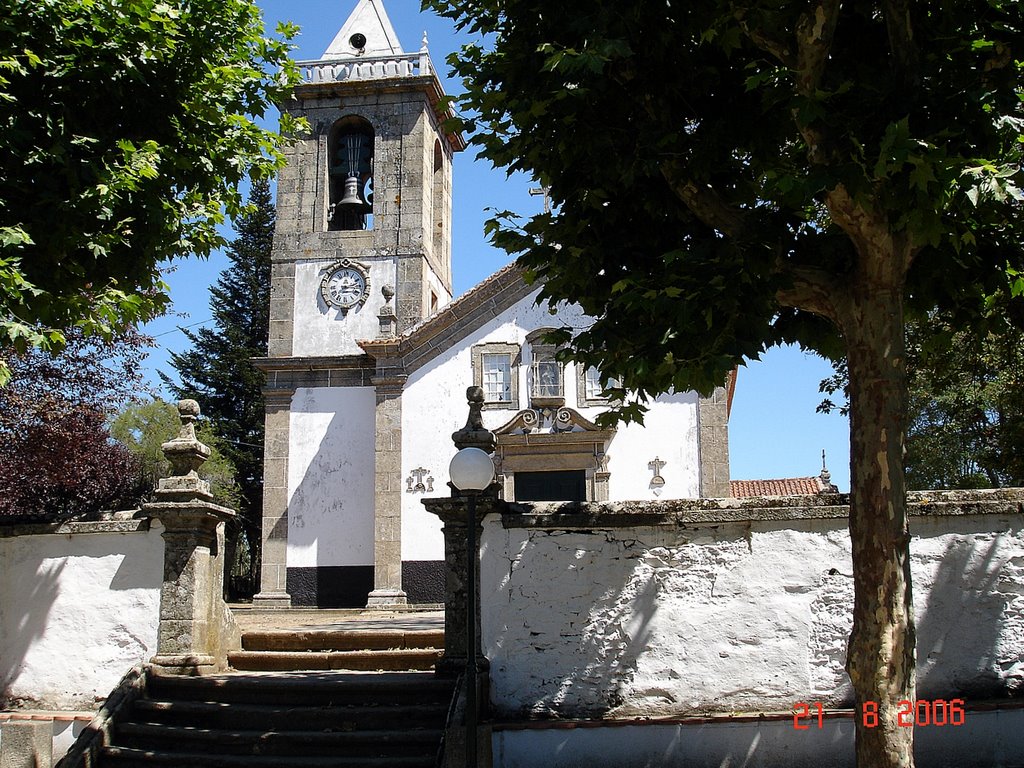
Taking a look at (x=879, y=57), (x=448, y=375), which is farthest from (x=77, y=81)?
(x=448, y=375)

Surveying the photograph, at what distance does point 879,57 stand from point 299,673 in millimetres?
7014

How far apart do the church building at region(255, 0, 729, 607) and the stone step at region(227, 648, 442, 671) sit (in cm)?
763

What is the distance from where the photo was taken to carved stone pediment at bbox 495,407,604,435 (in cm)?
1789

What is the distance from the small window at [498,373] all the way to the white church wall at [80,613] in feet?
33.6

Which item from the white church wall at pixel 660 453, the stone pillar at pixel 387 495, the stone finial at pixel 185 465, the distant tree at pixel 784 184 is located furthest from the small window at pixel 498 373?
the distant tree at pixel 784 184

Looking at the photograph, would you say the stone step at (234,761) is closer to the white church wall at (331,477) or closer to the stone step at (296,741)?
the stone step at (296,741)

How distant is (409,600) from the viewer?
17.9m

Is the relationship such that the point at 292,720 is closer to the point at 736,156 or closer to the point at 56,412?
the point at 736,156

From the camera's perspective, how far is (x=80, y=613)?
340 inches

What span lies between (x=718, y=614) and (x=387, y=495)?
37.0ft

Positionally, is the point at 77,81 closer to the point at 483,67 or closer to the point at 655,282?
the point at 483,67

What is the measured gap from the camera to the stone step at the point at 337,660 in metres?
8.95

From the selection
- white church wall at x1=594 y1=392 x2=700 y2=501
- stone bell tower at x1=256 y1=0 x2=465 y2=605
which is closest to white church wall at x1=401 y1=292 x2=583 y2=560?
stone bell tower at x1=256 y1=0 x2=465 y2=605


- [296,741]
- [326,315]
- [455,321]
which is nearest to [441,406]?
[455,321]
